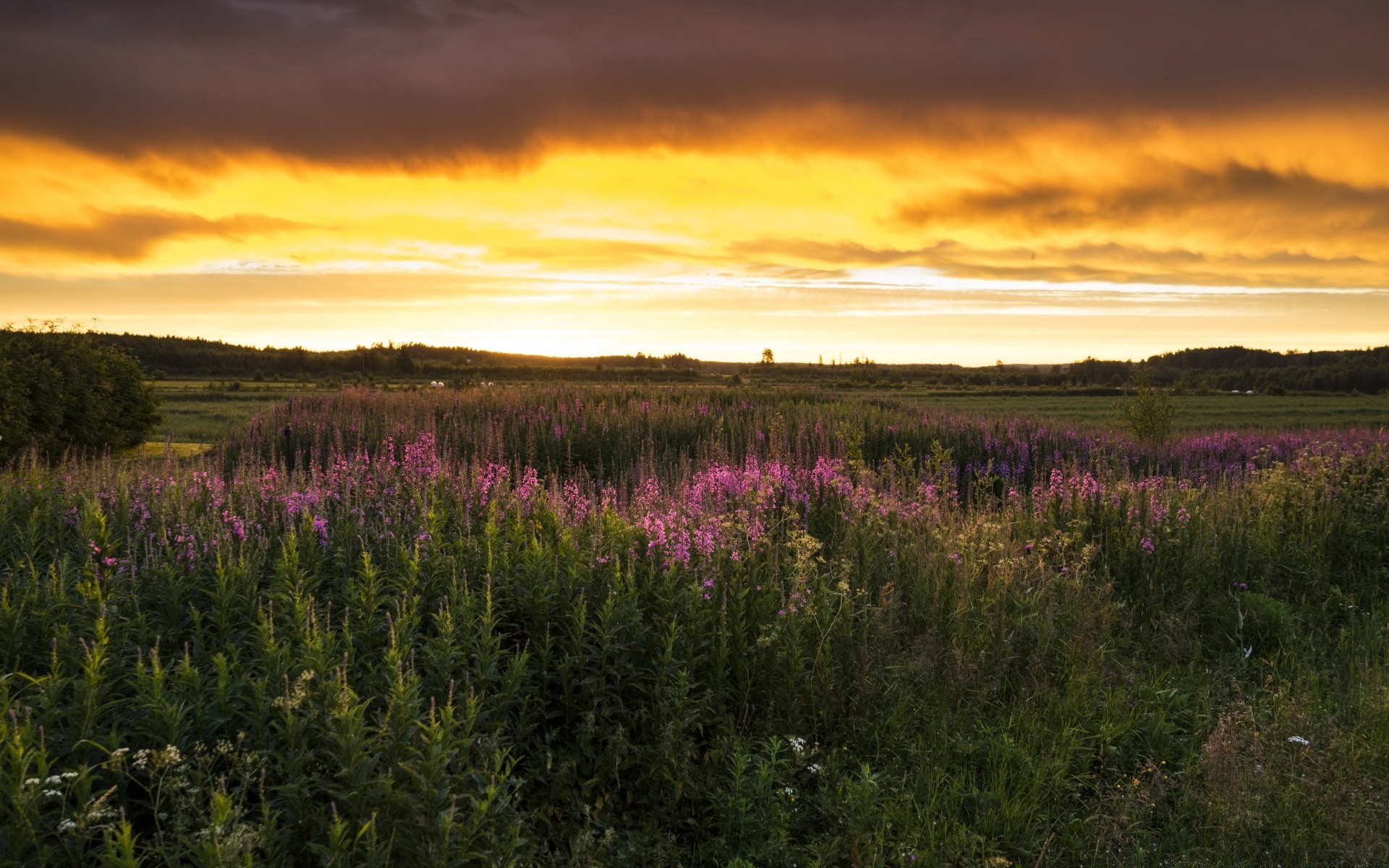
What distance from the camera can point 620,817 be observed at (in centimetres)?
414

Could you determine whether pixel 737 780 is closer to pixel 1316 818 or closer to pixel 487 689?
pixel 487 689

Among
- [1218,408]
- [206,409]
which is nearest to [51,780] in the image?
[206,409]

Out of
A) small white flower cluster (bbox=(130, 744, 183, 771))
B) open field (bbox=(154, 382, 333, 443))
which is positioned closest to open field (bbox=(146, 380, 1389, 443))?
open field (bbox=(154, 382, 333, 443))

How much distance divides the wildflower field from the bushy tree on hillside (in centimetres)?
1210

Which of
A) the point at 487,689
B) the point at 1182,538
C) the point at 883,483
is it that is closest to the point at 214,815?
the point at 487,689

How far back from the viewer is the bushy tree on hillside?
1719 centimetres

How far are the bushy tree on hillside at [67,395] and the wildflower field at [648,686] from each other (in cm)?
1210

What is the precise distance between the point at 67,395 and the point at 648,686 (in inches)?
839

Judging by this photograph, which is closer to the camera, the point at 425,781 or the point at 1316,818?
the point at 425,781

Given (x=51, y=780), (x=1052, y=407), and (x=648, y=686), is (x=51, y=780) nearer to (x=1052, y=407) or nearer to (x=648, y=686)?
(x=648, y=686)

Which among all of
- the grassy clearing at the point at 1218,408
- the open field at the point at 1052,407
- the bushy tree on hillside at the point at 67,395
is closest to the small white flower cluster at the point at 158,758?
the bushy tree on hillside at the point at 67,395

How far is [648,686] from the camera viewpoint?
179 inches

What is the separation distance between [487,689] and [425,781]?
4.23ft

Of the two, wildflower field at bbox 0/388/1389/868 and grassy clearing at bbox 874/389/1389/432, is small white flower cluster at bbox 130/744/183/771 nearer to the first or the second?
wildflower field at bbox 0/388/1389/868
